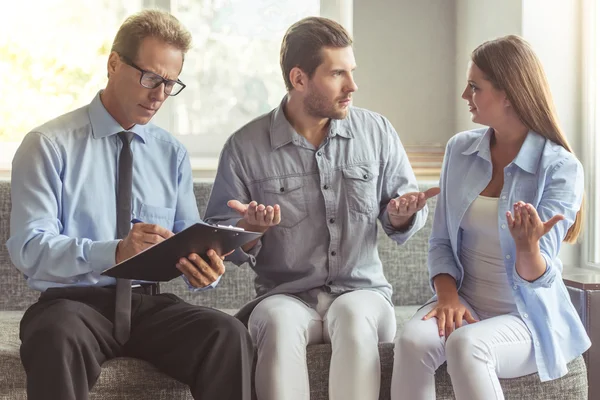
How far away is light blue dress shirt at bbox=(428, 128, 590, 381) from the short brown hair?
47 centimetres

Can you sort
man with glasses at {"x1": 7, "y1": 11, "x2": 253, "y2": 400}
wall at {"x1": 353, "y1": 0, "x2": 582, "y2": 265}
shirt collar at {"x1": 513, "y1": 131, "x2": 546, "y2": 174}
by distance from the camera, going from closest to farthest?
man with glasses at {"x1": 7, "y1": 11, "x2": 253, "y2": 400}, shirt collar at {"x1": 513, "y1": 131, "x2": 546, "y2": 174}, wall at {"x1": 353, "y1": 0, "x2": 582, "y2": 265}

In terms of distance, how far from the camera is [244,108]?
10.6 ft

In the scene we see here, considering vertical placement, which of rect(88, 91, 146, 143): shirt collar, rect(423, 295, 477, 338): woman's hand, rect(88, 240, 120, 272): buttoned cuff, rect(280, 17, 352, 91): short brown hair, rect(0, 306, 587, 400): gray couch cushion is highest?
rect(280, 17, 352, 91): short brown hair

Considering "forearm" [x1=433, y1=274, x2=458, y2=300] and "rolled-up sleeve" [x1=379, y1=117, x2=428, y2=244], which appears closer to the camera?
"forearm" [x1=433, y1=274, x2=458, y2=300]

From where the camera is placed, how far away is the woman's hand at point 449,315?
6.35ft

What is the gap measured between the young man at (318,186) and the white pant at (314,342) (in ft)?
0.14

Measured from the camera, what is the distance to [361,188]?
7.30ft

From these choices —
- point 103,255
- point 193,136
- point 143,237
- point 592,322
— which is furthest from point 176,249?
point 193,136

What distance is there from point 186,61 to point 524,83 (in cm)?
159

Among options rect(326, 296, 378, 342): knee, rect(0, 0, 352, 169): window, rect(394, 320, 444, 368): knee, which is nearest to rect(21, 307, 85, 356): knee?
rect(326, 296, 378, 342): knee

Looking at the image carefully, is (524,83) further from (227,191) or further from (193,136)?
(193,136)

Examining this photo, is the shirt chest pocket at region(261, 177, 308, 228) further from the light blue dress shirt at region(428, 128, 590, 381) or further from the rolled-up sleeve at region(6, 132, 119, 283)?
the rolled-up sleeve at region(6, 132, 119, 283)

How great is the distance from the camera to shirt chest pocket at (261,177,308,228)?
2209mm

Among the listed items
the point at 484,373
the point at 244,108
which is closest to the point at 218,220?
the point at 484,373
